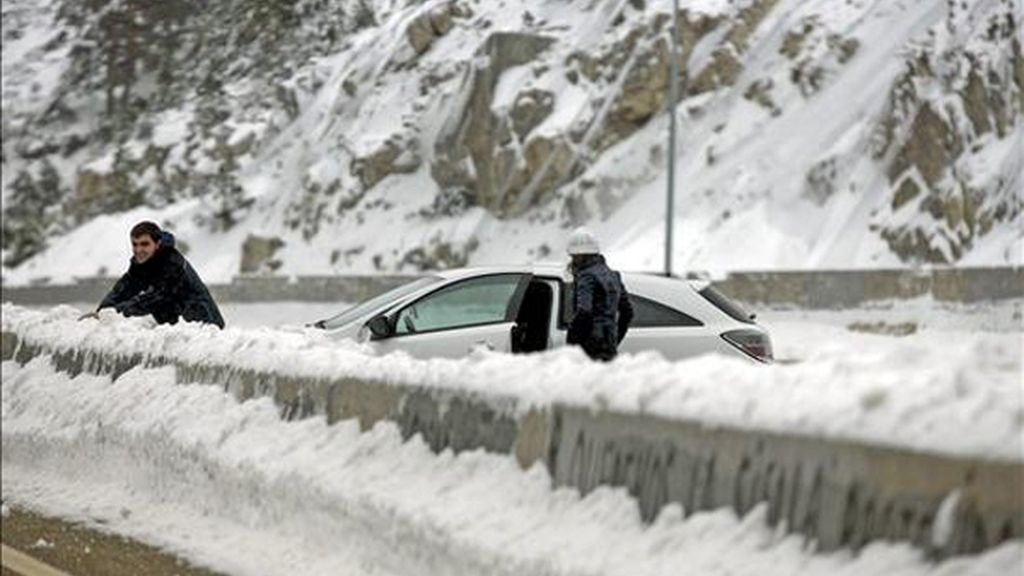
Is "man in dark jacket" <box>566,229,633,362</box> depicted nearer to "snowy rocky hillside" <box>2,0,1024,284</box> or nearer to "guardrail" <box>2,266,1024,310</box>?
"guardrail" <box>2,266,1024,310</box>

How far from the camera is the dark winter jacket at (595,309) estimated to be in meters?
8.91

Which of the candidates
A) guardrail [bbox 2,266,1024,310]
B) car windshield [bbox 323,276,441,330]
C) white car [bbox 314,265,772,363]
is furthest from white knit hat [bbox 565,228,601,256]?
guardrail [bbox 2,266,1024,310]

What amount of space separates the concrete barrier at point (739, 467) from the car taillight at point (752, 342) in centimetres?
422

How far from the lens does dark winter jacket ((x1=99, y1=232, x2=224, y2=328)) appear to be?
10.8 metres

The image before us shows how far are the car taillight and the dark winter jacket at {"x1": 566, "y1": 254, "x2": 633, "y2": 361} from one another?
180 cm

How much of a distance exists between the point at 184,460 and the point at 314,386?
1.28 metres

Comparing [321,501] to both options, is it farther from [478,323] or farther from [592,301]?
[478,323]

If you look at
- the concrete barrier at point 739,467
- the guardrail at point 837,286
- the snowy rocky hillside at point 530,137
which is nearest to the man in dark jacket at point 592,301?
the concrete barrier at point 739,467

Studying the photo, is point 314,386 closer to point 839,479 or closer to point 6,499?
point 6,499

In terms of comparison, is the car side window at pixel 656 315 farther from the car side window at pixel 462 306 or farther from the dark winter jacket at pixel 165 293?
the dark winter jacket at pixel 165 293

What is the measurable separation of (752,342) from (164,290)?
432cm

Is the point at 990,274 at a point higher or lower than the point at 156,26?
lower

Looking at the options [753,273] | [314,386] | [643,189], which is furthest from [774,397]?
[643,189]

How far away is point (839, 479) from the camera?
4.22 meters
